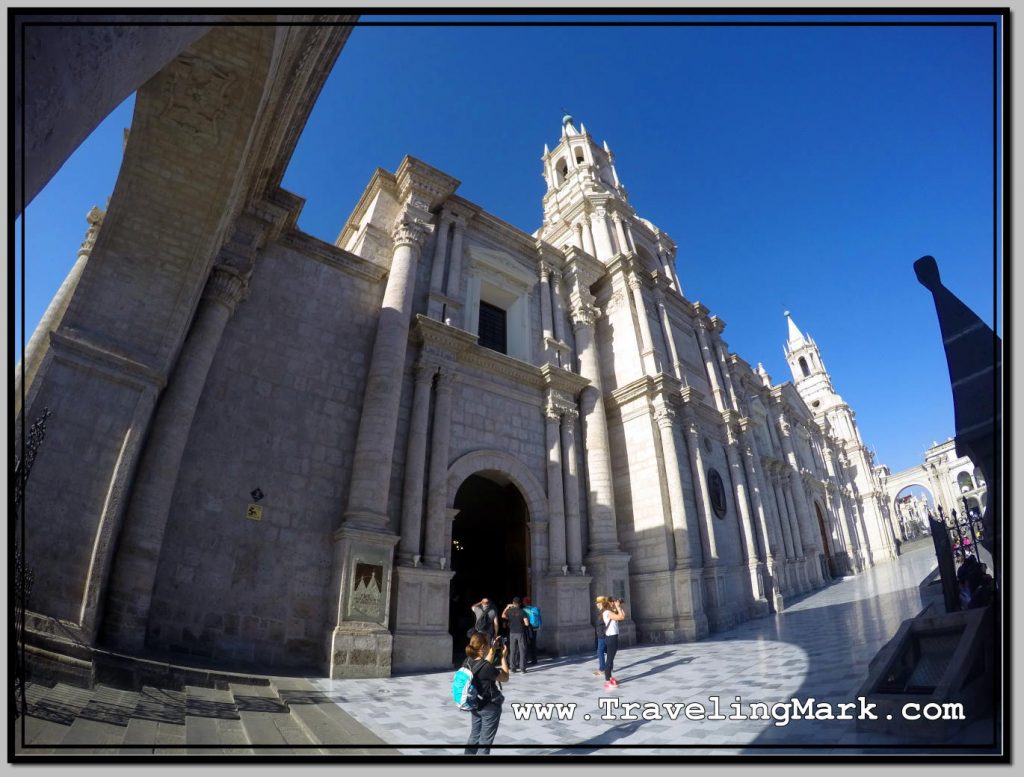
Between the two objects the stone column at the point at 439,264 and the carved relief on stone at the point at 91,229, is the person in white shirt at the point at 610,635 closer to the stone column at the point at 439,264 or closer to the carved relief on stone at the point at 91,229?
the stone column at the point at 439,264

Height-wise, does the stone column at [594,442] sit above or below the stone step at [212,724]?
above

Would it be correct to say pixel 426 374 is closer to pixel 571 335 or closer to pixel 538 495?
pixel 538 495

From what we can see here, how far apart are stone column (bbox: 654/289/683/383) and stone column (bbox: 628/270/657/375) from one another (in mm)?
1259

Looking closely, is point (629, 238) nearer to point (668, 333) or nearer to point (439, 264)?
point (668, 333)

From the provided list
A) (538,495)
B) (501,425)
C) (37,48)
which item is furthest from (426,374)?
(37,48)

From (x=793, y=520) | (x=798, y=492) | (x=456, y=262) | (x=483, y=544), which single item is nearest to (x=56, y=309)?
(x=456, y=262)

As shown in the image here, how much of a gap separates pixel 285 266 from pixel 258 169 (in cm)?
227

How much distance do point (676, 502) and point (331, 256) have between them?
1157cm

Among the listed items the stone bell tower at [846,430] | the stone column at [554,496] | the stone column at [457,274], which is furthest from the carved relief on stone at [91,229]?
the stone bell tower at [846,430]

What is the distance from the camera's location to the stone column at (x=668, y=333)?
17922mm

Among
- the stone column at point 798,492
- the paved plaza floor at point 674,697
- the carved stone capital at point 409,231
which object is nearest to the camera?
the paved plaza floor at point 674,697

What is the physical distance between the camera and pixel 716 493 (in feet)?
55.2

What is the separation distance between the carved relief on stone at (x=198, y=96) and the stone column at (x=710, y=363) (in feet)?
59.9

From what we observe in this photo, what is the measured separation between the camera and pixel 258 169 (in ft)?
31.9
